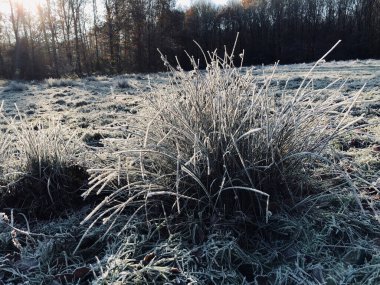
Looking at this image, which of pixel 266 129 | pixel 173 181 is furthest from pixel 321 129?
pixel 173 181

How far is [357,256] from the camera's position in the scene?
1.51m

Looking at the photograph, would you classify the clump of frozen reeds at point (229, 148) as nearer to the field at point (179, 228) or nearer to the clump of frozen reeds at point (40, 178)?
the field at point (179, 228)

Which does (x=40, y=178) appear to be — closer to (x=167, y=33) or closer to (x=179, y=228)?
(x=179, y=228)

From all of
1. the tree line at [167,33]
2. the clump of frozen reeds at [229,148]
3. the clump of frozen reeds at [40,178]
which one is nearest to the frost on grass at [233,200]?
the clump of frozen reeds at [229,148]


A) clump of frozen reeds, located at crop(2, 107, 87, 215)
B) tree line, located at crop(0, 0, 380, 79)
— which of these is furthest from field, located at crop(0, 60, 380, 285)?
tree line, located at crop(0, 0, 380, 79)

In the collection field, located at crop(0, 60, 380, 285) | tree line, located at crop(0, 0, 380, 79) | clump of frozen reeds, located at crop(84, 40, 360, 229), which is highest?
tree line, located at crop(0, 0, 380, 79)

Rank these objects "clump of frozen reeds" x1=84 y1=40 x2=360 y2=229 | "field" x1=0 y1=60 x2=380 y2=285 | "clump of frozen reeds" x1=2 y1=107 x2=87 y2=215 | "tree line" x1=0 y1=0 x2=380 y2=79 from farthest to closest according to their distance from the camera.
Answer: "tree line" x1=0 y1=0 x2=380 y2=79, "clump of frozen reeds" x1=2 y1=107 x2=87 y2=215, "clump of frozen reeds" x1=84 y1=40 x2=360 y2=229, "field" x1=0 y1=60 x2=380 y2=285

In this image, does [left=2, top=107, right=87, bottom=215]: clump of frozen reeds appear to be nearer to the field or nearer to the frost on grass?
the field

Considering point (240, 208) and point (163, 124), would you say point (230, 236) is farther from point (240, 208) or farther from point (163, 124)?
point (163, 124)

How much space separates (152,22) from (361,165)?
29.3 meters

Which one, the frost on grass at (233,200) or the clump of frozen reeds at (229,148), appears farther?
the clump of frozen reeds at (229,148)

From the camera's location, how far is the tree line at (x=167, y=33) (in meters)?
27.4

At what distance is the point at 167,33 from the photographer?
29.5m

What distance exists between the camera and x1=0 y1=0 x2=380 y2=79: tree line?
89.8ft
